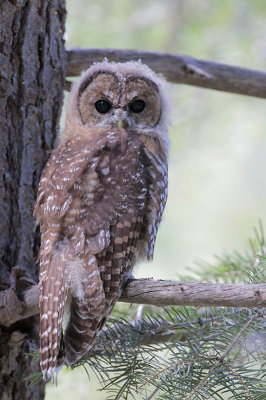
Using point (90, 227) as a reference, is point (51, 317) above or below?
below

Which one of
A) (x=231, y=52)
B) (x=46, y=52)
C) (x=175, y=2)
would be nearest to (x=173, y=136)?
(x=231, y=52)

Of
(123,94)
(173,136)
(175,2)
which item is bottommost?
(173,136)

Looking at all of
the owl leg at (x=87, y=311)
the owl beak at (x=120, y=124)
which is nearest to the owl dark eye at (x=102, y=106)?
the owl beak at (x=120, y=124)

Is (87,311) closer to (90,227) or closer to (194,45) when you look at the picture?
(90,227)

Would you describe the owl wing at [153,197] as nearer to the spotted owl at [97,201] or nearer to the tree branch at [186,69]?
the spotted owl at [97,201]

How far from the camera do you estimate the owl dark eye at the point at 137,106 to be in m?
2.22

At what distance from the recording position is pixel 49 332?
1833mm

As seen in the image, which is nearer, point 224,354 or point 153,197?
point 224,354

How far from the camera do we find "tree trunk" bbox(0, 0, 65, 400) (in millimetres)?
2127

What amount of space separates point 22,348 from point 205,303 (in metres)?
0.93

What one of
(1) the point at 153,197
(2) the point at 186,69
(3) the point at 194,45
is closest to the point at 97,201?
(1) the point at 153,197

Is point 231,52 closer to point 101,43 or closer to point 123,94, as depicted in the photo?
point 101,43

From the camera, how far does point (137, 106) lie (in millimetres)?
2234

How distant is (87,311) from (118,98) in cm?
82
